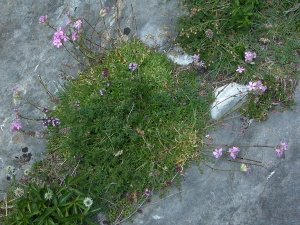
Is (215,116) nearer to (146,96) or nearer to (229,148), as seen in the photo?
(229,148)

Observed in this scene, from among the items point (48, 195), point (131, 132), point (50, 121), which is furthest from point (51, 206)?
point (131, 132)

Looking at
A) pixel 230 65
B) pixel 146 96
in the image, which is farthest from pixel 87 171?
pixel 230 65

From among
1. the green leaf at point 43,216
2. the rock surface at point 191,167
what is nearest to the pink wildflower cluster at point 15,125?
the rock surface at point 191,167

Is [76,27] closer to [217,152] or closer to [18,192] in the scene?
[18,192]

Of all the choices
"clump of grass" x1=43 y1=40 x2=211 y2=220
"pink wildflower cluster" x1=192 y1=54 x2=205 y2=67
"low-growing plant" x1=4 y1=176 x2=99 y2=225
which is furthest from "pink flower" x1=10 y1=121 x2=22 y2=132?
"pink wildflower cluster" x1=192 y1=54 x2=205 y2=67

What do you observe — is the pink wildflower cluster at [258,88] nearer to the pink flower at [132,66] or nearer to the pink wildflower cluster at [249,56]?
the pink wildflower cluster at [249,56]

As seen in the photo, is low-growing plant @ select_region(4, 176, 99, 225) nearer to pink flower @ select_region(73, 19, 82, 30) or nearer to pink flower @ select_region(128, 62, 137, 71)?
pink flower @ select_region(128, 62, 137, 71)
